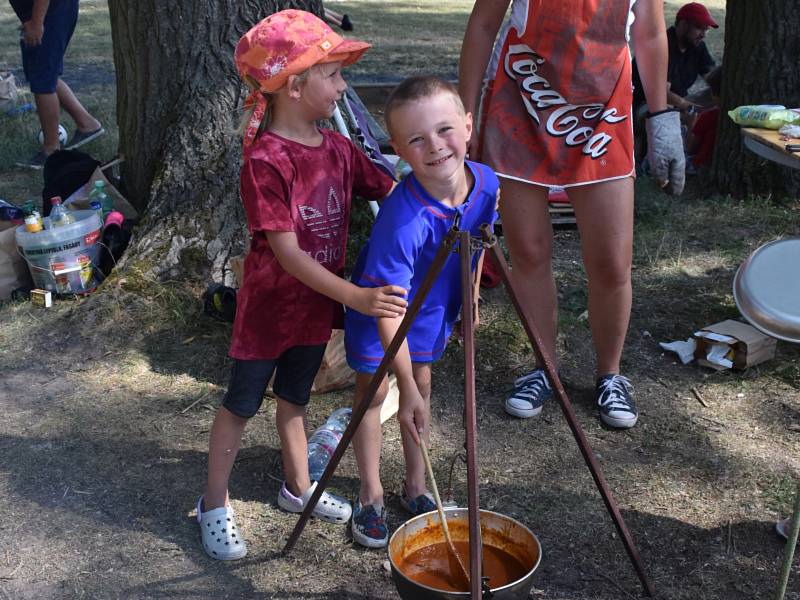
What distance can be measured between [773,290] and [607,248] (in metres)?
1.00

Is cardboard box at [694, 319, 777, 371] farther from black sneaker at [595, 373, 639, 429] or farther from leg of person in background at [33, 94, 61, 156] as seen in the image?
leg of person in background at [33, 94, 61, 156]

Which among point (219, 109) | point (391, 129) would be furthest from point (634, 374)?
point (219, 109)

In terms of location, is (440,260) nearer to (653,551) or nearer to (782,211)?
(653,551)

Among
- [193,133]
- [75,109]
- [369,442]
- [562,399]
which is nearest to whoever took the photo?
[562,399]

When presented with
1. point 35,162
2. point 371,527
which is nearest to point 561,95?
point 371,527

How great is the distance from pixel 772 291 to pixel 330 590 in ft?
4.74

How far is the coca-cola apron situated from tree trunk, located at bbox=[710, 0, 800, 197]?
3.05 meters

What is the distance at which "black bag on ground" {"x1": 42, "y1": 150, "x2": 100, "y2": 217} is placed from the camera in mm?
5031

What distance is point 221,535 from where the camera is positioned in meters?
2.80

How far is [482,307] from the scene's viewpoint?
434 cm

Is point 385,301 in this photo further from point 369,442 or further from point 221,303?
point 221,303

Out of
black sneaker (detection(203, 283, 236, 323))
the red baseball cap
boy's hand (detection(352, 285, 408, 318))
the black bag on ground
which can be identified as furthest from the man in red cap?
boy's hand (detection(352, 285, 408, 318))

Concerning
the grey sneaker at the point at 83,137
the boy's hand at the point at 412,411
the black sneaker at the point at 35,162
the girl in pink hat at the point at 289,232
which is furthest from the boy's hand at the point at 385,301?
the grey sneaker at the point at 83,137

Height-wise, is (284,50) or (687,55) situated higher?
(284,50)
